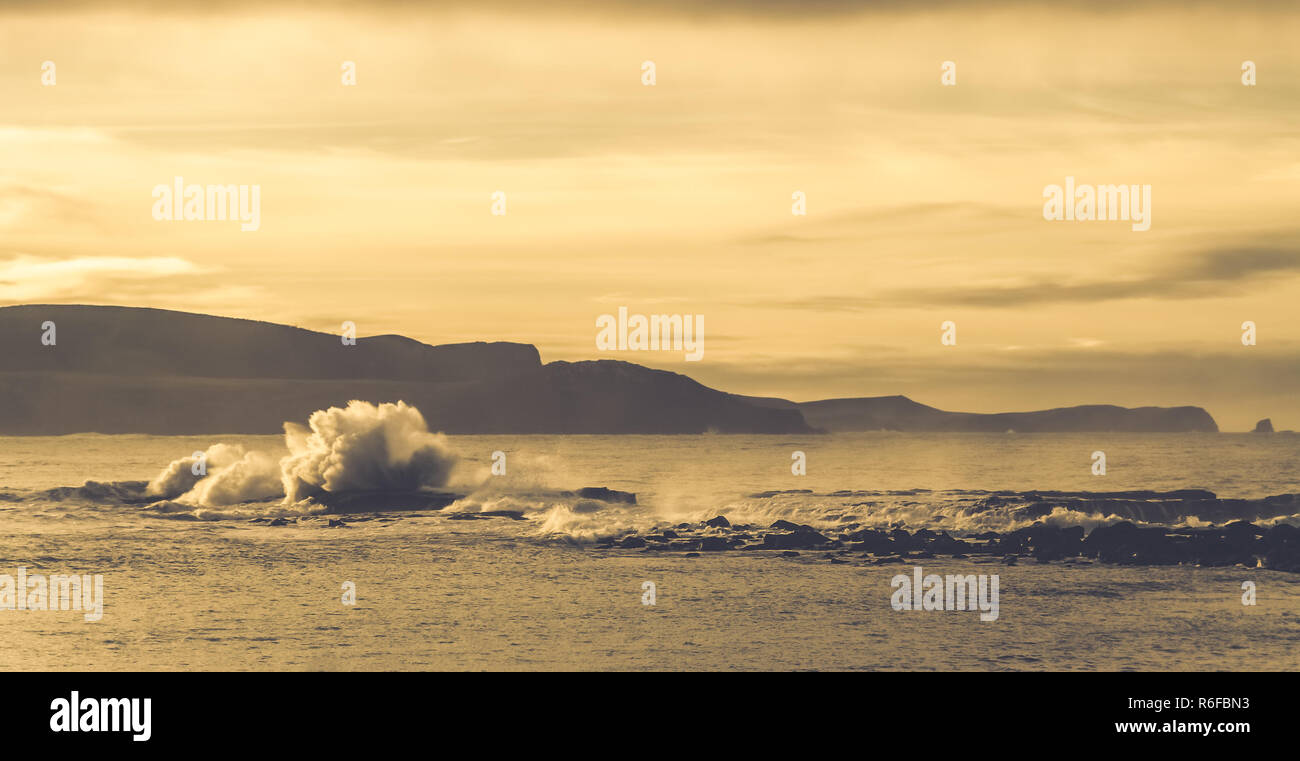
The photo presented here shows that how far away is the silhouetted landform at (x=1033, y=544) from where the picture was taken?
28.3 meters

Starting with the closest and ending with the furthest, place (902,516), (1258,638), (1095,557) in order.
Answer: (1258,638), (1095,557), (902,516)

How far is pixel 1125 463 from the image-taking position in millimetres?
102312

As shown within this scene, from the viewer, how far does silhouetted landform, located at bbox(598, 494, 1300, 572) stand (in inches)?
1115

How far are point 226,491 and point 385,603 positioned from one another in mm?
28746

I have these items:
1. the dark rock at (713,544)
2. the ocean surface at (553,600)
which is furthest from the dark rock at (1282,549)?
the dark rock at (713,544)

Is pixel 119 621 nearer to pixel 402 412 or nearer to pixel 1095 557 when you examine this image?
pixel 1095 557

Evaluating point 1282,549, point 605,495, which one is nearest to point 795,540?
point 1282,549

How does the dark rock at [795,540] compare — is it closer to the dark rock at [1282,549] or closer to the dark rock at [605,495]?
the dark rock at [1282,549]

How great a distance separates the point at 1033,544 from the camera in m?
30.1

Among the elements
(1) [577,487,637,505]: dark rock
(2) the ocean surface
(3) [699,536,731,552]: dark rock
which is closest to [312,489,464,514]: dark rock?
(2) the ocean surface

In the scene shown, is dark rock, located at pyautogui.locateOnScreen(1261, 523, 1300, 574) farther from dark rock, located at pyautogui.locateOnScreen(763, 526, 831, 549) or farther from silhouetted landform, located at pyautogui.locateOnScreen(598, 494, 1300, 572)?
dark rock, located at pyautogui.locateOnScreen(763, 526, 831, 549)

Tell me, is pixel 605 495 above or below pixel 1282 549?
below

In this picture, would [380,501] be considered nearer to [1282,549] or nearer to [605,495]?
[605,495]
